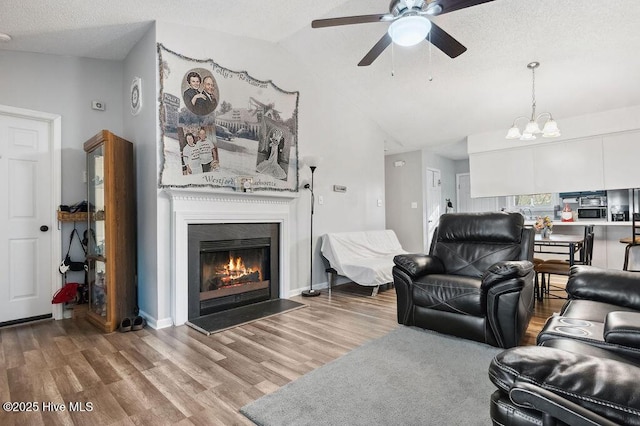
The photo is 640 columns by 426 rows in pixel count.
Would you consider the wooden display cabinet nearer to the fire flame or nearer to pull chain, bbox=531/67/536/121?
the fire flame

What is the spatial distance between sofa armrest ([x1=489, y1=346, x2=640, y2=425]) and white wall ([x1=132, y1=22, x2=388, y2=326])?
3.04 metres

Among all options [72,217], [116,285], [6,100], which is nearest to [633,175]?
[116,285]

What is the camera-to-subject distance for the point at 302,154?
4.53 meters

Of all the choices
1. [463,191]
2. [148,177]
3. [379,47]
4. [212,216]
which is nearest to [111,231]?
[148,177]

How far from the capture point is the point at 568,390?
77cm

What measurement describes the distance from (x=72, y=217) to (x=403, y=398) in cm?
365

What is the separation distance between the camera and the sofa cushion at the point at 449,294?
8.56ft

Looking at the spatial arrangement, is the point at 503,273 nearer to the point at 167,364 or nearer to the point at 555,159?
the point at 167,364

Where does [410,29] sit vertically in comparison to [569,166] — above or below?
above

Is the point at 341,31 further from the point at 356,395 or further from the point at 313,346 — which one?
the point at 356,395

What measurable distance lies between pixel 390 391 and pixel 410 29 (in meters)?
2.39

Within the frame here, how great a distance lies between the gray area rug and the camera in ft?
5.51

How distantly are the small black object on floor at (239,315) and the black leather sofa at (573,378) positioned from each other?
254 cm

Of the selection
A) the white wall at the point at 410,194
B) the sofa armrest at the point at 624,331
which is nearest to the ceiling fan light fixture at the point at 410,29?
the sofa armrest at the point at 624,331
